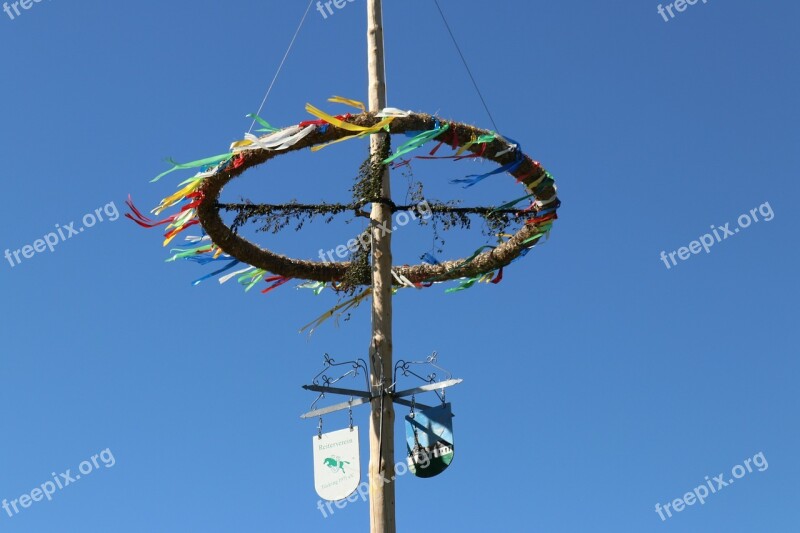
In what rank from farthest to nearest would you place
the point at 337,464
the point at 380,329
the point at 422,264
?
the point at 422,264 < the point at 380,329 < the point at 337,464

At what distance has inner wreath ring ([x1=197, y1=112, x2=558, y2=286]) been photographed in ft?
29.6

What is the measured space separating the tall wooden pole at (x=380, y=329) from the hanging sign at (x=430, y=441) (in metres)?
0.16

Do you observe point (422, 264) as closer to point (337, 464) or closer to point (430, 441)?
point (430, 441)

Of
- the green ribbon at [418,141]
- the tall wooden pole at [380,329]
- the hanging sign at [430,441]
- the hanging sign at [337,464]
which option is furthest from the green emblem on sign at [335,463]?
the green ribbon at [418,141]

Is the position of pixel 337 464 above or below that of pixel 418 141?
below

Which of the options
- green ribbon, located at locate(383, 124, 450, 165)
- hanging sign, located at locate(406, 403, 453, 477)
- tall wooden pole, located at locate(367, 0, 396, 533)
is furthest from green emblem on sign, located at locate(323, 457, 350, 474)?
green ribbon, located at locate(383, 124, 450, 165)

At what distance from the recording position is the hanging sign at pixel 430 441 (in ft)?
28.8

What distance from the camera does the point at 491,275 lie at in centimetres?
1077

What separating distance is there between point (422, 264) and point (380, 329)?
5.34ft

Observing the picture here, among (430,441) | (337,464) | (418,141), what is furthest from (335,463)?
(418,141)

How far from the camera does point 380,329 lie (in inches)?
365

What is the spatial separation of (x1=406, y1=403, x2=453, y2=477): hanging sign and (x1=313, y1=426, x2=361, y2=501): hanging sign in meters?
0.42

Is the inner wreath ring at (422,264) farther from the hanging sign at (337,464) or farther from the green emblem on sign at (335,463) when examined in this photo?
the green emblem on sign at (335,463)

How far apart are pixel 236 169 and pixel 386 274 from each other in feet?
4.56
